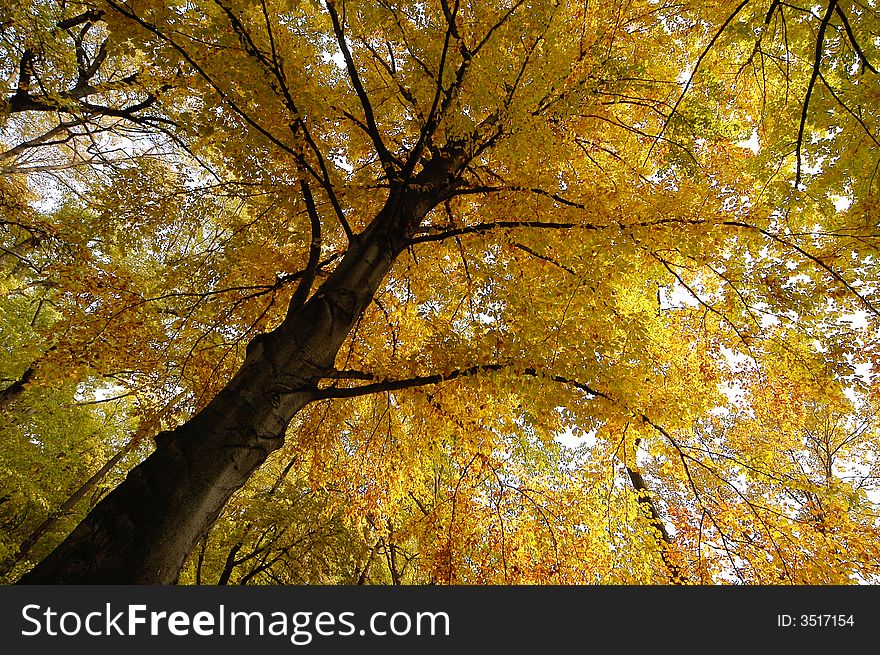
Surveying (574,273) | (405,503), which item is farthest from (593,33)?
(405,503)

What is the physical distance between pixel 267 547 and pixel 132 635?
28.4 ft

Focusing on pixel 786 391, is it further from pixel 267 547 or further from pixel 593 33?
pixel 267 547

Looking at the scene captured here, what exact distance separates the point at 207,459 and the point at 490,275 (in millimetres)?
2598

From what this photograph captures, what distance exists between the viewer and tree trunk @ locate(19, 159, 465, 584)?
71.0 inches

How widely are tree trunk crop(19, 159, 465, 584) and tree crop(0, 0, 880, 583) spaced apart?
0.04 feet

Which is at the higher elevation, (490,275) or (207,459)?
(490,275)

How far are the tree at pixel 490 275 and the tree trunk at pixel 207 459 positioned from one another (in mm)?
13

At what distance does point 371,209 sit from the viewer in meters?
5.08

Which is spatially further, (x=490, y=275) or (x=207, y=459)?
(x=490, y=275)

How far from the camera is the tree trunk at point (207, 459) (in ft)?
5.92

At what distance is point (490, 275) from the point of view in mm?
3838

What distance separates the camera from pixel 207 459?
2129 millimetres

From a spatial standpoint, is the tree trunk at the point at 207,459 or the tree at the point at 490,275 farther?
the tree at the point at 490,275

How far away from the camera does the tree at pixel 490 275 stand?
291 centimetres
